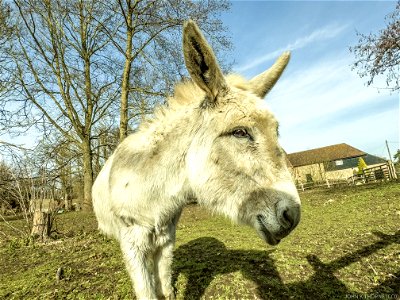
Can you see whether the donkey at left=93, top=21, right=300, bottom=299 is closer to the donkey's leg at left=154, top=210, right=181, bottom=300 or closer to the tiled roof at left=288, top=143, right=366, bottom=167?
the donkey's leg at left=154, top=210, right=181, bottom=300

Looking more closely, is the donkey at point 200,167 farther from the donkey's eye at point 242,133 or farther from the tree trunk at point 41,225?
the tree trunk at point 41,225

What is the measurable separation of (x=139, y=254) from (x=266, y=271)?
2.54 m

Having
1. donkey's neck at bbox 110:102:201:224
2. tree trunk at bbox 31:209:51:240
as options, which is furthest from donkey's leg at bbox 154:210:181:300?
tree trunk at bbox 31:209:51:240

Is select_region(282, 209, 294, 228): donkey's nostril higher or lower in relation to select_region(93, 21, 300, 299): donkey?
lower

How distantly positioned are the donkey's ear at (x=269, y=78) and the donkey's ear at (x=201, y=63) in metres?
0.48

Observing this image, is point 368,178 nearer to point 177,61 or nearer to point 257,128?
point 177,61

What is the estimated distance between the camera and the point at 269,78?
3076 millimetres

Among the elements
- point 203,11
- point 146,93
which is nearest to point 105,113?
point 146,93

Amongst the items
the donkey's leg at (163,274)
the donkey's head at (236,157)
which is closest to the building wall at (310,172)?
the donkey's leg at (163,274)

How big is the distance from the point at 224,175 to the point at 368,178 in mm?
34678

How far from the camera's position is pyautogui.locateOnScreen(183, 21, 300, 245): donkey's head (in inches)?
85.3

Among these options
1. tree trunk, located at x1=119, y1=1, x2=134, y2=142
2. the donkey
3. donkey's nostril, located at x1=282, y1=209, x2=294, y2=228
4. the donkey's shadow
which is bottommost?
the donkey's shadow

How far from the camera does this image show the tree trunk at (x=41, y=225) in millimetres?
9531

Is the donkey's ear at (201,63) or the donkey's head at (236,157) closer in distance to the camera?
the donkey's head at (236,157)
